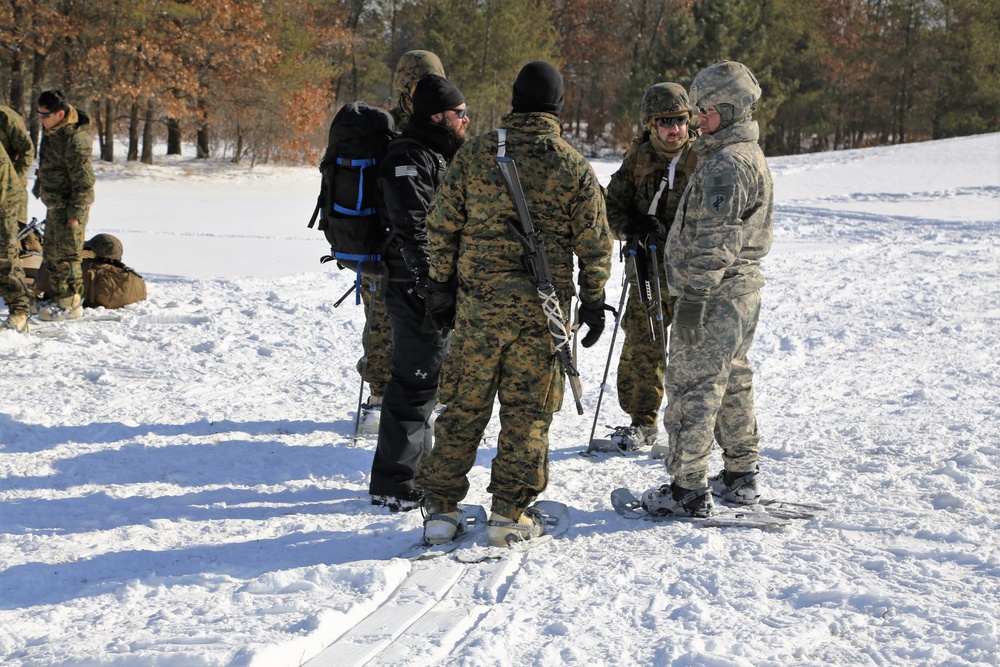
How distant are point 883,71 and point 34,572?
44.6 meters

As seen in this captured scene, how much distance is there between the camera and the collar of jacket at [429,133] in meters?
4.25

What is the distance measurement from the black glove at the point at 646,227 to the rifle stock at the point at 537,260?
1.57 m

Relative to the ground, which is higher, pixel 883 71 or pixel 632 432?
pixel 883 71

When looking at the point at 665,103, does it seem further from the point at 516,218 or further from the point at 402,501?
the point at 402,501

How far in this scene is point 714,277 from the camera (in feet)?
13.0

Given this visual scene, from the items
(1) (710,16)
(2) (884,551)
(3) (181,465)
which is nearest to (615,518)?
(2) (884,551)

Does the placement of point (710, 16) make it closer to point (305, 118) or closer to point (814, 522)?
point (305, 118)

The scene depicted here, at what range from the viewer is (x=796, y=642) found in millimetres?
3102

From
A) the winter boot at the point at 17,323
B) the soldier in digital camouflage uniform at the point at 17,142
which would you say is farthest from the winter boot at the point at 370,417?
the soldier in digital camouflage uniform at the point at 17,142

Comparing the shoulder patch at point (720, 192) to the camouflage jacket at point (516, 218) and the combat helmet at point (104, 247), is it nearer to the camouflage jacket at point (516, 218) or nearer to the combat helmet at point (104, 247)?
the camouflage jacket at point (516, 218)

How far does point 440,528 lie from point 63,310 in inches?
206

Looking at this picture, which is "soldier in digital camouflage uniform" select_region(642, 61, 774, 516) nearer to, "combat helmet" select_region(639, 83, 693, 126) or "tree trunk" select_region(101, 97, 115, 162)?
"combat helmet" select_region(639, 83, 693, 126)

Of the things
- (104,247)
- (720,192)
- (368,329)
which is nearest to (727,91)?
(720,192)

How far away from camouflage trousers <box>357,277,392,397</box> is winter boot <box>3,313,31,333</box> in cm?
330
